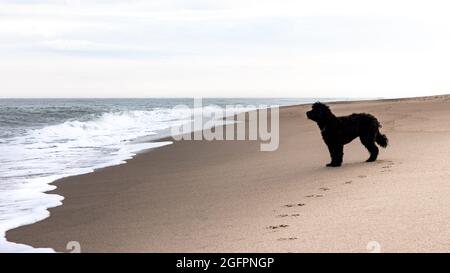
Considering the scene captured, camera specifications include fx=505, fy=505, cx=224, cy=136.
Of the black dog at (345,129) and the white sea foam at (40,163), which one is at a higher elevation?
the black dog at (345,129)

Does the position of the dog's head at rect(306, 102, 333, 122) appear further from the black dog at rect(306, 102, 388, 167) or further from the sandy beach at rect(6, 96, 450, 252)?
the sandy beach at rect(6, 96, 450, 252)

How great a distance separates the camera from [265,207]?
5.93 meters

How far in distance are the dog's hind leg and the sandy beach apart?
0.59 ft

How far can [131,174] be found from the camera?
Answer: 9.91 meters

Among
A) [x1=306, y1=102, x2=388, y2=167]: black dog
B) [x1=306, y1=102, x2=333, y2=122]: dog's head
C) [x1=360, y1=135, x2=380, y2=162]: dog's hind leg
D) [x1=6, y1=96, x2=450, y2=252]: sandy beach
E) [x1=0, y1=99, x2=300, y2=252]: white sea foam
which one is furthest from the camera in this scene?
[x1=306, y1=102, x2=333, y2=122]: dog's head

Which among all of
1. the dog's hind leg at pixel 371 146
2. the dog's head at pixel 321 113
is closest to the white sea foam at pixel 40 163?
the dog's head at pixel 321 113

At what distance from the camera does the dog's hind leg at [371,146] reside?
855 centimetres

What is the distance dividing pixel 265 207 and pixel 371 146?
3427mm

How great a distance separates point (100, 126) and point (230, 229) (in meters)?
21.7

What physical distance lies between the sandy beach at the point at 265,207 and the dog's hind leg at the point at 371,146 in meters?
0.18

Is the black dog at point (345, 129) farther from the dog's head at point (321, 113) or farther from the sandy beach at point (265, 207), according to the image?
the sandy beach at point (265, 207)

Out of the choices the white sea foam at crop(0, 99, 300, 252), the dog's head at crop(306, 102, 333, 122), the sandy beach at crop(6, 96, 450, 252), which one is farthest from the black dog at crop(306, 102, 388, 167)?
the white sea foam at crop(0, 99, 300, 252)

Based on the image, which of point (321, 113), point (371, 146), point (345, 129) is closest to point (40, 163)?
point (321, 113)

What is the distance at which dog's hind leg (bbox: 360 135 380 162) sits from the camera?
855 cm
